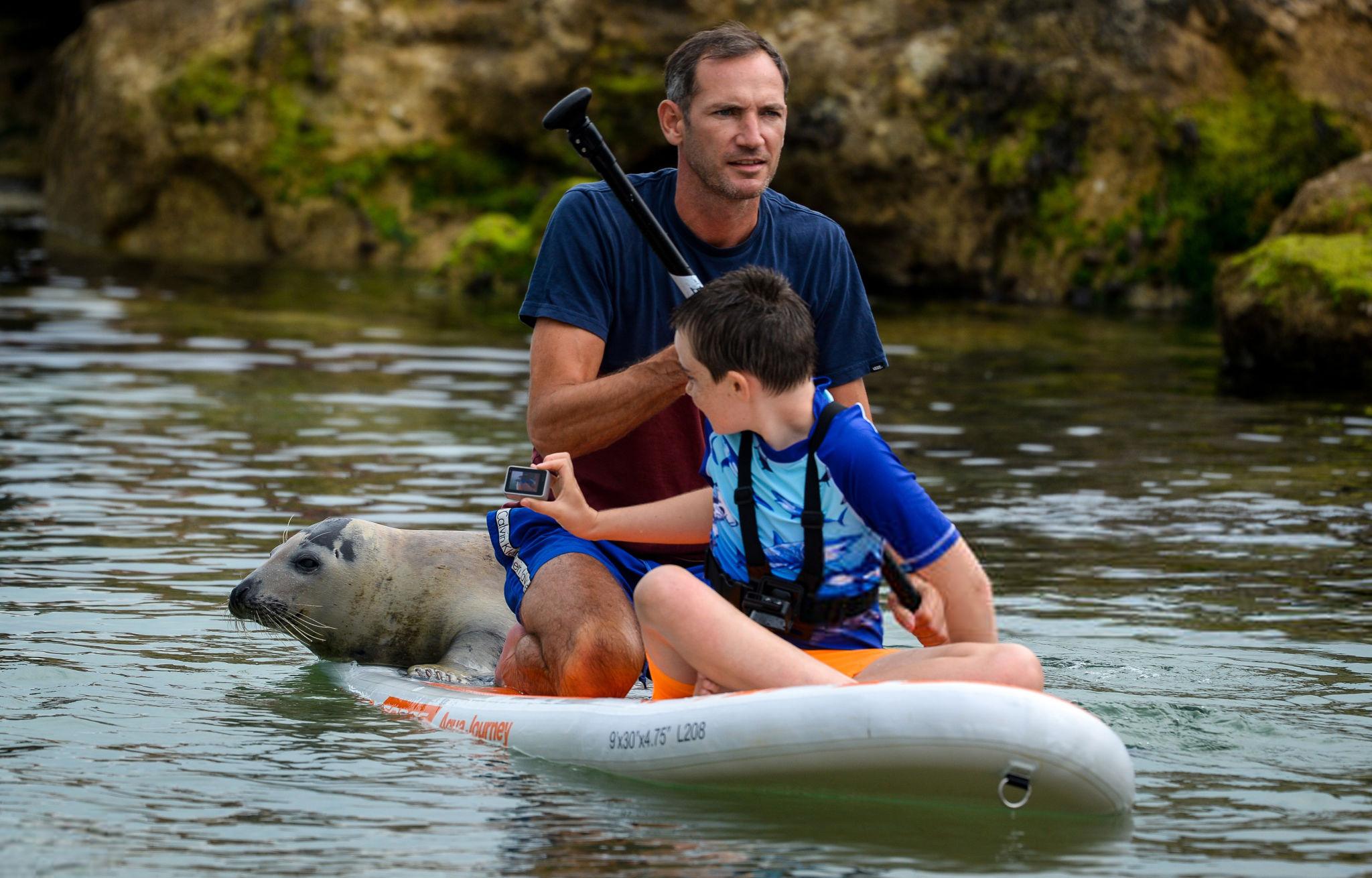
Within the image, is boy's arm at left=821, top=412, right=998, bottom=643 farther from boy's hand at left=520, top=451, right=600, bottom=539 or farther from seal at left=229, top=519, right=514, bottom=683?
seal at left=229, top=519, right=514, bottom=683

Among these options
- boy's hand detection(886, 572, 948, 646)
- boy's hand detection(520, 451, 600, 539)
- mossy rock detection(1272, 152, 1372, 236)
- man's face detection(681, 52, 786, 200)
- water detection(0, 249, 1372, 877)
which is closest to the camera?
water detection(0, 249, 1372, 877)

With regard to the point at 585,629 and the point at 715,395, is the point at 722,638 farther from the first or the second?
the point at 585,629

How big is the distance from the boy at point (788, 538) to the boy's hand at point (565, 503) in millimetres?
12

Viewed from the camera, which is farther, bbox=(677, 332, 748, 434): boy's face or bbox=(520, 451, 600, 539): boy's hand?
bbox=(520, 451, 600, 539): boy's hand

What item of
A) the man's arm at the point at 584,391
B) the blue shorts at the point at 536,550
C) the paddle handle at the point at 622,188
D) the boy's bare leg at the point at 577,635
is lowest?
the boy's bare leg at the point at 577,635

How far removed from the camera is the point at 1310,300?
43.7 feet

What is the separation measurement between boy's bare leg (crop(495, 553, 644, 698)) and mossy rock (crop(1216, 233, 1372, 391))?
8881 millimetres

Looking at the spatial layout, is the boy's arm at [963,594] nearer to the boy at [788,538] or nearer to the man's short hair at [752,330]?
the boy at [788,538]

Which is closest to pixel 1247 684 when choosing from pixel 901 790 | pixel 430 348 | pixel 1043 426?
pixel 901 790

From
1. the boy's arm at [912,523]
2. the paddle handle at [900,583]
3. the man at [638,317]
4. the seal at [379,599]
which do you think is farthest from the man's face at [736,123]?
the seal at [379,599]

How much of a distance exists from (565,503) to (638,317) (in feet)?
2.58

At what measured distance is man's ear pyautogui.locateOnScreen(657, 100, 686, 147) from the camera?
17.3 feet

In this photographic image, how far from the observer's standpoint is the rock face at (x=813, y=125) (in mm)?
19719

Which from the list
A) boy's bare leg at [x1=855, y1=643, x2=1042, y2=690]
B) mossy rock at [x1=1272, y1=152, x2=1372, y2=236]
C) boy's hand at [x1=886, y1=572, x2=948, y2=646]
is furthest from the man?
mossy rock at [x1=1272, y1=152, x2=1372, y2=236]
